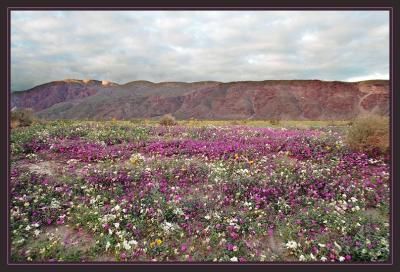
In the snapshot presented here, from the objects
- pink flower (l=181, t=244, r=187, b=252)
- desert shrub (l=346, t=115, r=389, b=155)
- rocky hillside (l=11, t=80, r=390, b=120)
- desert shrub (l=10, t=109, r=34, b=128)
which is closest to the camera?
pink flower (l=181, t=244, r=187, b=252)

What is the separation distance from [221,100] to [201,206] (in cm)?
8029

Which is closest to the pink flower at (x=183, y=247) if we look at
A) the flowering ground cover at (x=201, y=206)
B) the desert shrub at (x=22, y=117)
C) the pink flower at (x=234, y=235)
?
the flowering ground cover at (x=201, y=206)

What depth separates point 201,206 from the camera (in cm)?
638

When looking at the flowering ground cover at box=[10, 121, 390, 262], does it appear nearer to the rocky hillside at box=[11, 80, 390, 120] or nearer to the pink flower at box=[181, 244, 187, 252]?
the pink flower at box=[181, 244, 187, 252]

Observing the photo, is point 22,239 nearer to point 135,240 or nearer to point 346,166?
point 135,240

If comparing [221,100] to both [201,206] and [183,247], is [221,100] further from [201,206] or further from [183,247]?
[183,247]

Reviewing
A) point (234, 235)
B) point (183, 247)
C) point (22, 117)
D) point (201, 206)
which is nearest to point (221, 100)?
point (22, 117)

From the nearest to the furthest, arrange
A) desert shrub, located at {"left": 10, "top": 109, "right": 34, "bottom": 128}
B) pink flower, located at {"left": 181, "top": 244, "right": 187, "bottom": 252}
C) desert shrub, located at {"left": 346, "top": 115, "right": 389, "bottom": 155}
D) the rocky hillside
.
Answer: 1. pink flower, located at {"left": 181, "top": 244, "right": 187, "bottom": 252}
2. desert shrub, located at {"left": 346, "top": 115, "right": 389, "bottom": 155}
3. desert shrub, located at {"left": 10, "top": 109, "right": 34, "bottom": 128}
4. the rocky hillside

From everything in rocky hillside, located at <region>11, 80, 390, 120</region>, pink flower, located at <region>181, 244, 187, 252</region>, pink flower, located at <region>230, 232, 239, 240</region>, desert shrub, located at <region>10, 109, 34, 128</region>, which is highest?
rocky hillside, located at <region>11, 80, 390, 120</region>

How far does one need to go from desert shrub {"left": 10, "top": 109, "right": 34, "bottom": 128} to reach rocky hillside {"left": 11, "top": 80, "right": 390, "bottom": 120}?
2197 inches

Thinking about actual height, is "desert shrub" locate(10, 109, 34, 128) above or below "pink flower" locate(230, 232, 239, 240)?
above

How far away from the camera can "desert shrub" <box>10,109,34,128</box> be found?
58.6 ft

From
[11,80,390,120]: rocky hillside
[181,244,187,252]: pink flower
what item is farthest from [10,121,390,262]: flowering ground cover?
[11,80,390,120]: rocky hillside
